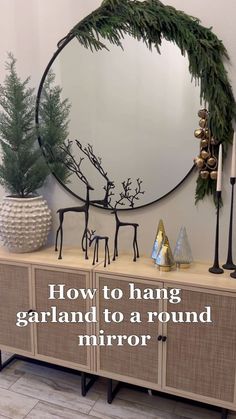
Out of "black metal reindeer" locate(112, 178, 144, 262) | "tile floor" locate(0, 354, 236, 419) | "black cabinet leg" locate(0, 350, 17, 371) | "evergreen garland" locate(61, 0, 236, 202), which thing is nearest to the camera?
"evergreen garland" locate(61, 0, 236, 202)

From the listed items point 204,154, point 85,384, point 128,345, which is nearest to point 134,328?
point 128,345

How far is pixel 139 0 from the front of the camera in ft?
5.85

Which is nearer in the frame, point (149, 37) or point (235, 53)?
point (235, 53)

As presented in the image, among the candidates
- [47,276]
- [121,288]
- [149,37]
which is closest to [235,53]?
[149,37]

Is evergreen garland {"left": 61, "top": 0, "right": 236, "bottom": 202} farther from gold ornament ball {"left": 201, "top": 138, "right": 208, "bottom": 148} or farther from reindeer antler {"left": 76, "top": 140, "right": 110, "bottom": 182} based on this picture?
reindeer antler {"left": 76, "top": 140, "right": 110, "bottom": 182}

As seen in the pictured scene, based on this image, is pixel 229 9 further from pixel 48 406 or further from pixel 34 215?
pixel 48 406

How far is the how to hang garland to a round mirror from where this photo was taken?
1684 mm

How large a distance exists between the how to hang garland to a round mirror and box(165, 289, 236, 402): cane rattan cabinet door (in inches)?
21.4

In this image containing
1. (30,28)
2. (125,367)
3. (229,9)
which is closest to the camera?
(229,9)

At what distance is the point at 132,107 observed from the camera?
6.15 ft

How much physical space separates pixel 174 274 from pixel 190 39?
43.0 inches

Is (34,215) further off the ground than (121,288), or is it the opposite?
(34,215)

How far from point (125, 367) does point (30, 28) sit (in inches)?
75.4

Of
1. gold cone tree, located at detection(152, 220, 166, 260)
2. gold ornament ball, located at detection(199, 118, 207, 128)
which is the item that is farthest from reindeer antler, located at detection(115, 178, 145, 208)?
gold ornament ball, located at detection(199, 118, 207, 128)
